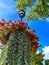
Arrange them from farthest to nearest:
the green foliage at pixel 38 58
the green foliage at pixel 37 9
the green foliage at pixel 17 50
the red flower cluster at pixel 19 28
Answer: the green foliage at pixel 38 58 → the green foliage at pixel 37 9 → the red flower cluster at pixel 19 28 → the green foliage at pixel 17 50

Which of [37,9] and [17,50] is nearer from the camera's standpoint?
[17,50]

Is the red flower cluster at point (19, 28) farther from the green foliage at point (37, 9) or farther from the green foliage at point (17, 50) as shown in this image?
the green foliage at point (37, 9)

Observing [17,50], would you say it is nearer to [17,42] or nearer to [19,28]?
[17,42]

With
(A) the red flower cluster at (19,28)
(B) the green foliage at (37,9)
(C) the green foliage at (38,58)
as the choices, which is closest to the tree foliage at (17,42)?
(A) the red flower cluster at (19,28)

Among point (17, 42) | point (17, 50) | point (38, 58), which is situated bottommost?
point (17, 50)

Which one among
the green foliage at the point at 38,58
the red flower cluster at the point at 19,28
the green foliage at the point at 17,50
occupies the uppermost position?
the green foliage at the point at 38,58

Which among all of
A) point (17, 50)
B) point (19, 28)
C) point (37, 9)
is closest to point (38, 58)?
point (37, 9)

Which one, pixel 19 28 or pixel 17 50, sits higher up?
pixel 19 28

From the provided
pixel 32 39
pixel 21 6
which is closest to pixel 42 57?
pixel 21 6

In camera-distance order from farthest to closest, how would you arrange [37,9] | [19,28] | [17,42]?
1. [37,9]
2. [19,28]
3. [17,42]

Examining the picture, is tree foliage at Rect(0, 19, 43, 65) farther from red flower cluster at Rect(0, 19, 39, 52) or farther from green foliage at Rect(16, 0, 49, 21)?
green foliage at Rect(16, 0, 49, 21)

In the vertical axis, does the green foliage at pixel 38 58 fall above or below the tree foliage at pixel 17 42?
above

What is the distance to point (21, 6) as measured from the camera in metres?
21.8

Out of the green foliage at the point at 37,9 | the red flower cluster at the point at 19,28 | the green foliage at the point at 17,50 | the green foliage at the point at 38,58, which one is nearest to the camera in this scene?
the green foliage at the point at 17,50
